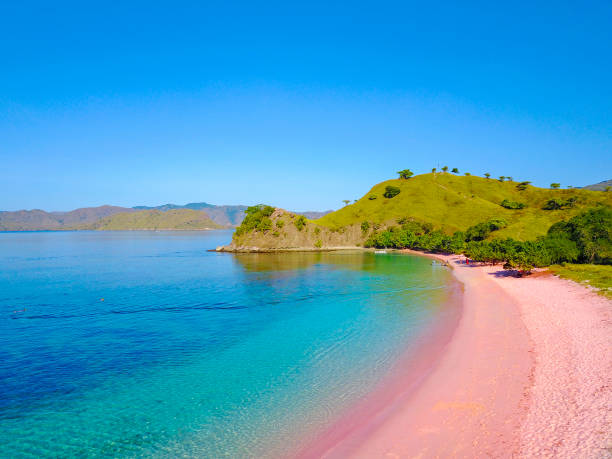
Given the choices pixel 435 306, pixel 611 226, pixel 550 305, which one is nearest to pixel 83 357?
pixel 435 306

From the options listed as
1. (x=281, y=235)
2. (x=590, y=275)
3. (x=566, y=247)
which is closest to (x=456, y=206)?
(x=281, y=235)

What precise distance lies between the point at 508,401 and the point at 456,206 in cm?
16758

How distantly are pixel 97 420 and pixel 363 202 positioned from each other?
A: 18481 cm

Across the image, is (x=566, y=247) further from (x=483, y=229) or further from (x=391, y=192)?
(x=391, y=192)

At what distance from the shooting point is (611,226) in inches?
2092

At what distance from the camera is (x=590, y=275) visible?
42.8m

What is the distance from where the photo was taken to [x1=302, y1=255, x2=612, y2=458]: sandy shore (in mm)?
12273

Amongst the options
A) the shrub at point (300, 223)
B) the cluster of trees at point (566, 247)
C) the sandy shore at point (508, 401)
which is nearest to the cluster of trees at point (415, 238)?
the shrub at point (300, 223)

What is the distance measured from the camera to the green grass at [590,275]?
1411 inches

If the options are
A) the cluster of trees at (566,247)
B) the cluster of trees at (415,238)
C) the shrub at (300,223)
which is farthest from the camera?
the shrub at (300,223)

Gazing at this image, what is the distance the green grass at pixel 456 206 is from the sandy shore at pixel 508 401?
102m

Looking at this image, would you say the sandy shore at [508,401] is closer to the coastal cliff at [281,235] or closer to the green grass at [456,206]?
the green grass at [456,206]

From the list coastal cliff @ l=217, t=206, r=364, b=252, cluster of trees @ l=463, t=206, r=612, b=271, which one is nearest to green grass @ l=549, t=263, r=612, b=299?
cluster of trees @ l=463, t=206, r=612, b=271

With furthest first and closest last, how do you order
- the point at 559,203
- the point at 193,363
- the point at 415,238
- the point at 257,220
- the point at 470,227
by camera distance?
the point at 559,203, the point at 257,220, the point at 415,238, the point at 470,227, the point at 193,363
